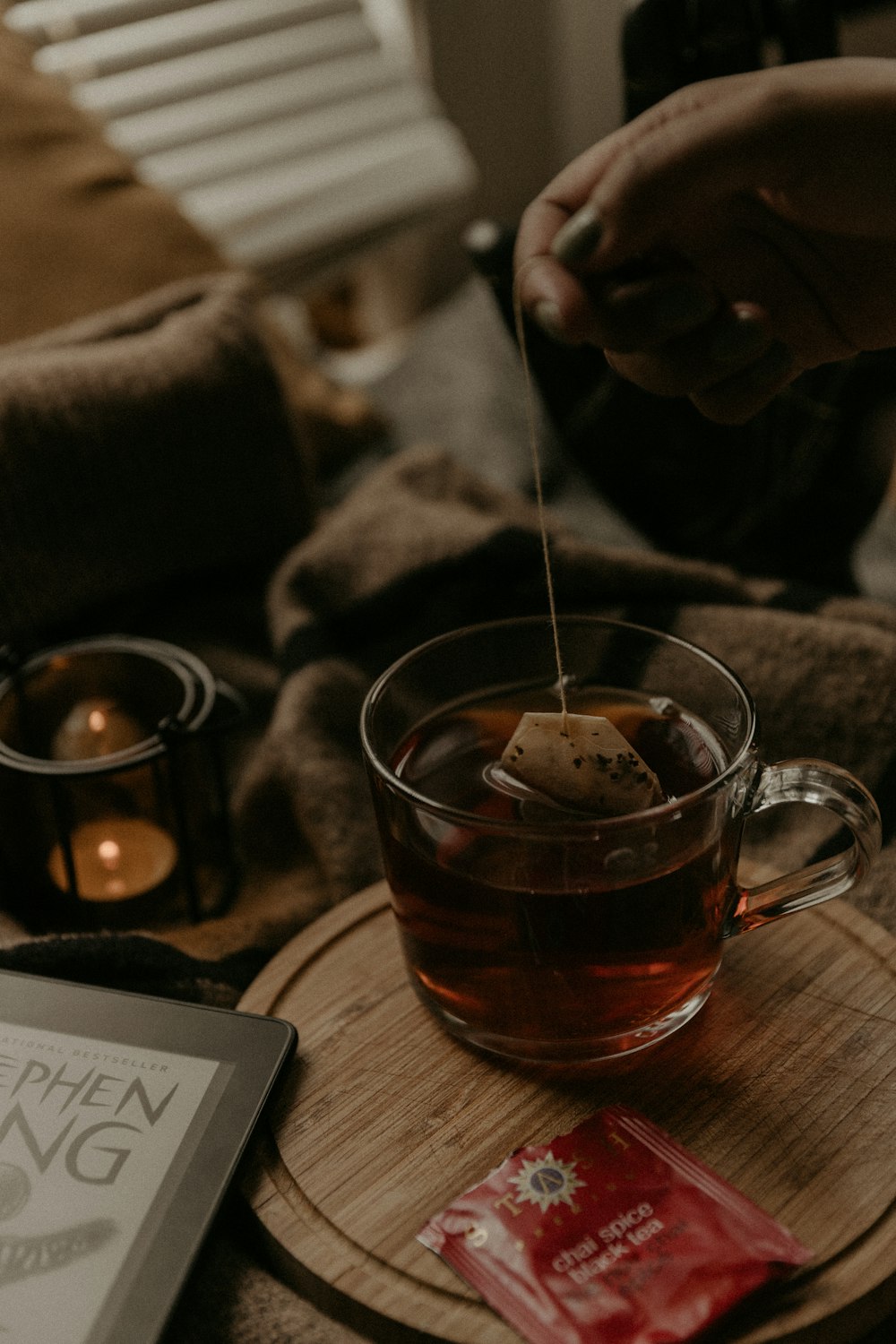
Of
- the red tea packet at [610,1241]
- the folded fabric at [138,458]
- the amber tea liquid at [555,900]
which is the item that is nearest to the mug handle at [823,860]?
the amber tea liquid at [555,900]

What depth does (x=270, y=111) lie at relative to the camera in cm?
188

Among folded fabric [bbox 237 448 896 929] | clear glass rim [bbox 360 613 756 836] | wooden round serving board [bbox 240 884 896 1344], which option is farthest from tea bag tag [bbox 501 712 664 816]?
folded fabric [bbox 237 448 896 929]

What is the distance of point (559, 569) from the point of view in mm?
947

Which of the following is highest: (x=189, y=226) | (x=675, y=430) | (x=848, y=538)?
(x=189, y=226)

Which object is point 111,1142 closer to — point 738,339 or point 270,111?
point 738,339

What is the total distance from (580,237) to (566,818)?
0.27 m

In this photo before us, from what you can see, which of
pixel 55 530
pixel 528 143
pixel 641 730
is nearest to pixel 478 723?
pixel 641 730

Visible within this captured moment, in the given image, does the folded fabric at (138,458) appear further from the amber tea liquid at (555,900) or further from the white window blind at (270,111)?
the white window blind at (270,111)

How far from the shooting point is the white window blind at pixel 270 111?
5.70ft

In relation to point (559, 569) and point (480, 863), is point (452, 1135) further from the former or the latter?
point (559, 569)

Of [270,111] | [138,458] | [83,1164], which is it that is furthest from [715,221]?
[270,111]

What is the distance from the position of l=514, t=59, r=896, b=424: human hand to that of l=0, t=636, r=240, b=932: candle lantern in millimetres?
351

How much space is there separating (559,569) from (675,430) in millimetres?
236

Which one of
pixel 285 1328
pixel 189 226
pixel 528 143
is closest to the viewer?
pixel 285 1328
